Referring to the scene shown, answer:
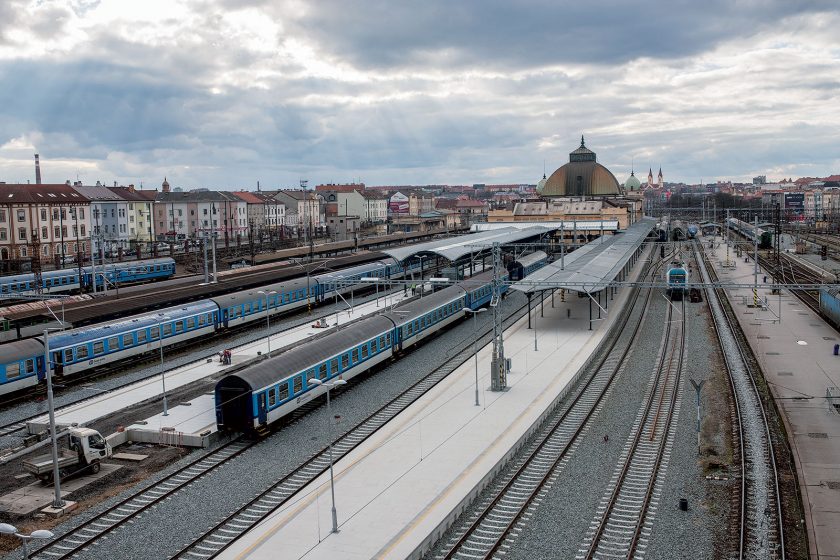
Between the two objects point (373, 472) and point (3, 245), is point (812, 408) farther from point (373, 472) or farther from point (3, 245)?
point (3, 245)

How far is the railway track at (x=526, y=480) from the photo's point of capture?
19.7 m

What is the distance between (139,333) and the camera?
41188mm

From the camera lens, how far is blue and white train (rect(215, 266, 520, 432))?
27703 mm

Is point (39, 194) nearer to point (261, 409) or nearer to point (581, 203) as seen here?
point (261, 409)

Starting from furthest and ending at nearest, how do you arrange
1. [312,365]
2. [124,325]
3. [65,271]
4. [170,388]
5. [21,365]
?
[65,271]
[124,325]
[170,388]
[21,365]
[312,365]

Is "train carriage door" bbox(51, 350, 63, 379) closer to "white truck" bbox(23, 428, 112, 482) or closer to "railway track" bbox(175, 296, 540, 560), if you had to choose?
"white truck" bbox(23, 428, 112, 482)

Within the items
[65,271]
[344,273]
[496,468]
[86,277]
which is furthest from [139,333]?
[65,271]

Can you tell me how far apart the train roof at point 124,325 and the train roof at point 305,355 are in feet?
38.0

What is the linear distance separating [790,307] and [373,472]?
48.8 meters

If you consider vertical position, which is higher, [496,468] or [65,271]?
[65,271]

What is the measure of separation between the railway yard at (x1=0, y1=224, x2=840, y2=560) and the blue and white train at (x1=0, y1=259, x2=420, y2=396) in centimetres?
52

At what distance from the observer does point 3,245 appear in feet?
283

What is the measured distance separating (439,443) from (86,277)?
51.3m

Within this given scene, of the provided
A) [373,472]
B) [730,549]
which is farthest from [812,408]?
[373,472]
